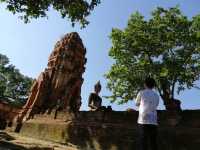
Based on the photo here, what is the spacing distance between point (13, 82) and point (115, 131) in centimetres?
5338

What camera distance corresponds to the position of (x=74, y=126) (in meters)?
14.3

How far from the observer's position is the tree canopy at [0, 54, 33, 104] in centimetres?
6128

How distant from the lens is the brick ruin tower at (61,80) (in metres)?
23.0

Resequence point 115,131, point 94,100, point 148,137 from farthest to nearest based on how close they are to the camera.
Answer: point 94,100 < point 115,131 < point 148,137

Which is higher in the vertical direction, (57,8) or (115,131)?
(57,8)

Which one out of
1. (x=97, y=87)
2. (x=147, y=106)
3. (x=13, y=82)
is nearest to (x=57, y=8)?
(x=97, y=87)

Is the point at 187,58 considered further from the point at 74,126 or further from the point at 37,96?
the point at 74,126

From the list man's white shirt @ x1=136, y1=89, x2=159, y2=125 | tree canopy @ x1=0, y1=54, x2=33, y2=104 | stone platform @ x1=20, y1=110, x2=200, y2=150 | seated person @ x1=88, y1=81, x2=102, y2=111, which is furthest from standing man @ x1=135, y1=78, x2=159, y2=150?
tree canopy @ x1=0, y1=54, x2=33, y2=104

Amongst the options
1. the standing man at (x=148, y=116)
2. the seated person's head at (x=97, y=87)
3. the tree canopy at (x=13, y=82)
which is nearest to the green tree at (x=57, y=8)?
the seated person's head at (x=97, y=87)

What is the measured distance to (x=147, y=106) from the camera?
680 cm

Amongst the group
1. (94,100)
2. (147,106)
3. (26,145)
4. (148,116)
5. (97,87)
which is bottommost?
(26,145)

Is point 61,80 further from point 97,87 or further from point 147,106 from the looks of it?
point 147,106

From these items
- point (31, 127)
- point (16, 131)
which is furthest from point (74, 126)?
point (16, 131)

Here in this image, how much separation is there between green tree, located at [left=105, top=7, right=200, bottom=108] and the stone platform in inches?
559
